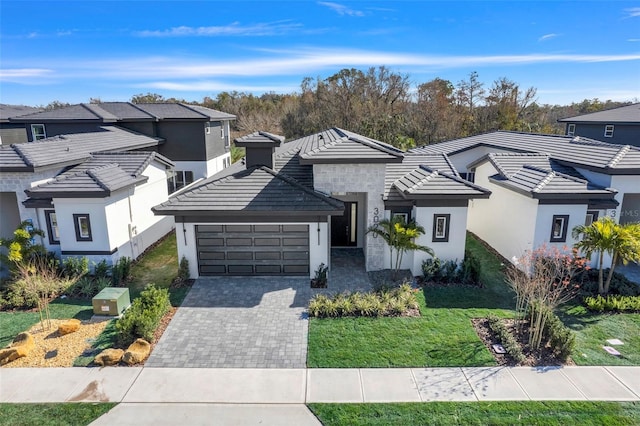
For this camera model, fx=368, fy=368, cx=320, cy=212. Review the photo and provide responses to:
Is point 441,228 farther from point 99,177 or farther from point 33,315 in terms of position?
point 33,315

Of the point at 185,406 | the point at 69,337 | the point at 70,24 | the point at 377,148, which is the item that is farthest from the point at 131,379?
the point at 70,24

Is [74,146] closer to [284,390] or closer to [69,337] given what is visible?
[69,337]

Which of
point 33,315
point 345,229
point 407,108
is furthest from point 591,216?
point 407,108

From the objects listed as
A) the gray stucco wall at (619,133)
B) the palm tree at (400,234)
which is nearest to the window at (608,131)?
the gray stucco wall at (619,133)

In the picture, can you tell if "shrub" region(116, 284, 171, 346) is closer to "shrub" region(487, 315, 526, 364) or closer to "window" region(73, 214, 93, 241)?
"window" region(73, 214, 93, 241)

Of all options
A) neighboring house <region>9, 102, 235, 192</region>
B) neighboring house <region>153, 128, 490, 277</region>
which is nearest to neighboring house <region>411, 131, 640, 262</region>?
neighboring house <region>153, 128, 490, 277</region>

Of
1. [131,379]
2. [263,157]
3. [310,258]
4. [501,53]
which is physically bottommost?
[131,379]

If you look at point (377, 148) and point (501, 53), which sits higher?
point (501, 53)
